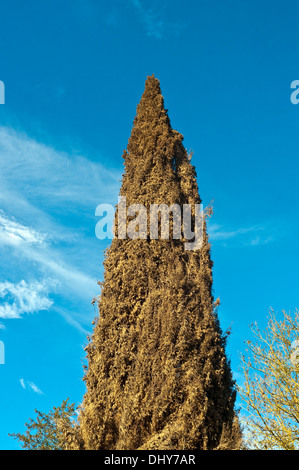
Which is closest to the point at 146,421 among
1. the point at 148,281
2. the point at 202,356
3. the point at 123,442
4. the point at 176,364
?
the point at 123,442

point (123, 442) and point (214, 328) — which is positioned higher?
point (214, 328)

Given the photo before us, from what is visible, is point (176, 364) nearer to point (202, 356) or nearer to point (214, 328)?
point (202, 356)

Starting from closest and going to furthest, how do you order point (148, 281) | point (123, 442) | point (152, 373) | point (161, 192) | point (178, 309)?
1. point (123, 442)
2. point (152, 373)
3. point (178, 309)
4. point (148, 281)
5. point (161, 192)

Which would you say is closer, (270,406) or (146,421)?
(146,421)

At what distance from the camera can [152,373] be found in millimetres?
7969

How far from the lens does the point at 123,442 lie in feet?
24.3

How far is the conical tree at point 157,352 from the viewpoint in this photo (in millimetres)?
7602

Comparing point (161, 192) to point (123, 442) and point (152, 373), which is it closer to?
point (152, 373)

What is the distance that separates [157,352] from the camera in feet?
27.0

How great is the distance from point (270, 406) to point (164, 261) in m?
5.51

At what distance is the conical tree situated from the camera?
7602 millimetres

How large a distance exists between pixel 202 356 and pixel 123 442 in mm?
2465
